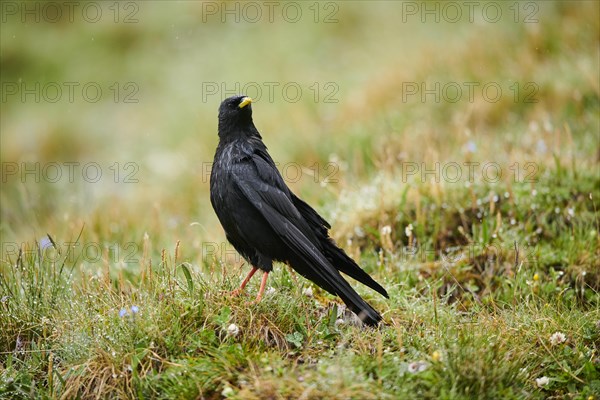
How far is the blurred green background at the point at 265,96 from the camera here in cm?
588

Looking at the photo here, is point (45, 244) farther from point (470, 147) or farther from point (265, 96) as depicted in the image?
point (265, 96)

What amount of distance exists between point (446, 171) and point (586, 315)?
80.2 inches

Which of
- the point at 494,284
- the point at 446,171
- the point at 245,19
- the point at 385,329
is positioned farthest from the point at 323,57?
the point at 385,329

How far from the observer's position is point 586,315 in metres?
3.46

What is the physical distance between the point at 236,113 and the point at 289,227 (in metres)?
0.93

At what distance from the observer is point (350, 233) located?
471 cm

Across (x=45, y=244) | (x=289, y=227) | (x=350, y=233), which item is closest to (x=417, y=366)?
(x=289, y=227)

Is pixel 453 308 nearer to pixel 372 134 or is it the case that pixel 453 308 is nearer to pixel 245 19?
pixel 372 134

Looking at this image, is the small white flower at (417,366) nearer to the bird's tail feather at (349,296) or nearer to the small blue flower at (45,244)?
the bird's tail feather at (349,296)

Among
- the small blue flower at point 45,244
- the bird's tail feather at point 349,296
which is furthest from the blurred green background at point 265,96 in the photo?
the bird's tail feather at point 349,296

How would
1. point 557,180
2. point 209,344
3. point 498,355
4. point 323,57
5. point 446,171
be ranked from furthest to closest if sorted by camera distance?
point 323,57
point 446,171
point 557,180
point 209,344
point 498,355

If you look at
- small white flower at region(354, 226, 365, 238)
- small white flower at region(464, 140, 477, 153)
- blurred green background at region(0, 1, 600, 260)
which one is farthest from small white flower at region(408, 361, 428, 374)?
small white flower at region(464, 140, 477, 153)

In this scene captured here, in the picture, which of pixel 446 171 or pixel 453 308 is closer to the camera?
pixel 453 308

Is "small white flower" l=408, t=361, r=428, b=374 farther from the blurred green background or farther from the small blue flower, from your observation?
the small blue flower
